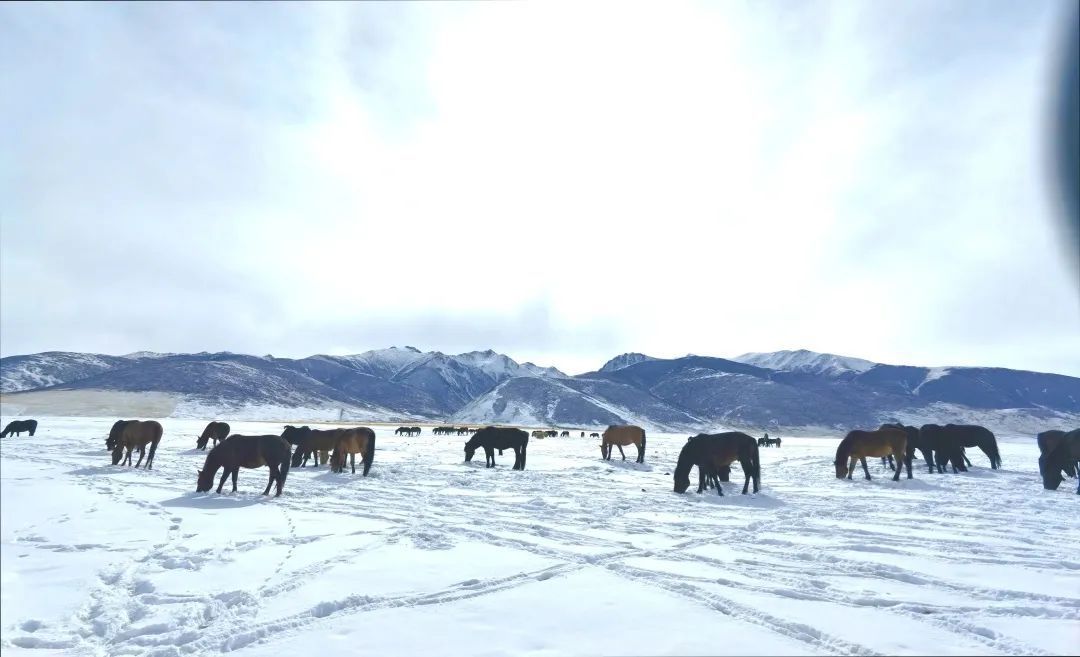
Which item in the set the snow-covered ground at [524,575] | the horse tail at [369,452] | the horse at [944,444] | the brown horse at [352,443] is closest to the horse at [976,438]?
the horse at [944,444]

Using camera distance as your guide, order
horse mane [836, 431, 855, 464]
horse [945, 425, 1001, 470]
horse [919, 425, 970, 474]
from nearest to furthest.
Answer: horse mane [836, 431, 855, 464]
horse [919, 425, 970, 474]
horse [945, 425, 1001, 470]

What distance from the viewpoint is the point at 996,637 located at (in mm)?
5195

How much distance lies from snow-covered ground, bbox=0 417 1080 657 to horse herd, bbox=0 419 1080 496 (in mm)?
1408

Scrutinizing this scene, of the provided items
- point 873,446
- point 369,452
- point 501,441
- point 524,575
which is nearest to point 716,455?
point 873,446

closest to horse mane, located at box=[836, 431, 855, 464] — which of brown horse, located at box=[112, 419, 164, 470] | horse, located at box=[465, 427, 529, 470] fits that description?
horse, located at box=[465, 427, 529, 470]

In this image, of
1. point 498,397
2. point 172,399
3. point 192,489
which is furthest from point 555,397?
point 192,489

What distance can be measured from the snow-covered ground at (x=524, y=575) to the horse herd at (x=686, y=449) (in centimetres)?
141

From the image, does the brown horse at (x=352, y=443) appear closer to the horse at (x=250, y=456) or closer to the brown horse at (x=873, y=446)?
the horse at (x=250, y=456)

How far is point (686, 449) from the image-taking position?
17.8 metres

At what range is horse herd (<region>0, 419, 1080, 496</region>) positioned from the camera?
50.9 ft

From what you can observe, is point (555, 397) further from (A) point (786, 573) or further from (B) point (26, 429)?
(A) point (786, 573)

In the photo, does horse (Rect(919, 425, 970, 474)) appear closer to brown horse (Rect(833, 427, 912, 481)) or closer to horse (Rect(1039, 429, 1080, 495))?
brown horse (Rect(833, 427, 912, 481))

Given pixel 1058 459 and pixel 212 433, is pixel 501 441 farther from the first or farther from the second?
pixel 1058 459

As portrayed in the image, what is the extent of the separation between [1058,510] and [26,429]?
182ft
